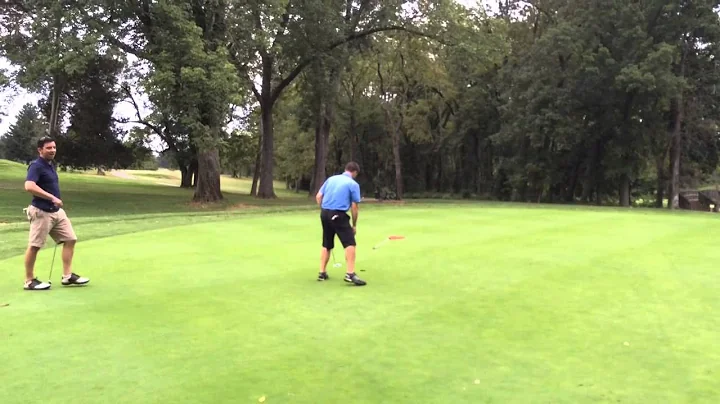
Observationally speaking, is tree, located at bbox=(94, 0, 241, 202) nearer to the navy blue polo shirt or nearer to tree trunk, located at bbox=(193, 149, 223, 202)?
tree trunk, located at bbox=(193, 149, 223, 202)

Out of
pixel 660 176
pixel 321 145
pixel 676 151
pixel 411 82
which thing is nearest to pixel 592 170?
pixel 660 176

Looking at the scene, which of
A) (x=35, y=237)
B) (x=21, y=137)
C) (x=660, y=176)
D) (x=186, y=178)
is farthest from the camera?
(x=21, y=137)

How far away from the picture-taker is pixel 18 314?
7.11 metres

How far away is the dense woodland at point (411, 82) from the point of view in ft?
83.0

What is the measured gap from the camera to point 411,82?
175ft

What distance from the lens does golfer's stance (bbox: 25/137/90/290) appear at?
8.33 meters

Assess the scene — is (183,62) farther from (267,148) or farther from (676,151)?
(676,151)

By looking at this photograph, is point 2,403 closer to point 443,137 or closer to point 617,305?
point 617,305

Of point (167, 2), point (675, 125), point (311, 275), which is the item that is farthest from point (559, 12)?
point (311, 275)

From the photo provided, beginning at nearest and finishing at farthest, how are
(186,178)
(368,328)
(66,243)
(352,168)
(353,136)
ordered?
(368,328), (66,243), (352,168), (353,136), (186,178)

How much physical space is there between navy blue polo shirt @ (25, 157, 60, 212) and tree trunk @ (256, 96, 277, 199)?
30950mm

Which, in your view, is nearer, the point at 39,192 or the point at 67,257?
the point at 39,192

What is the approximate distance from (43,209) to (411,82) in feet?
154

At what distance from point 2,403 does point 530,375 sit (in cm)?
410
